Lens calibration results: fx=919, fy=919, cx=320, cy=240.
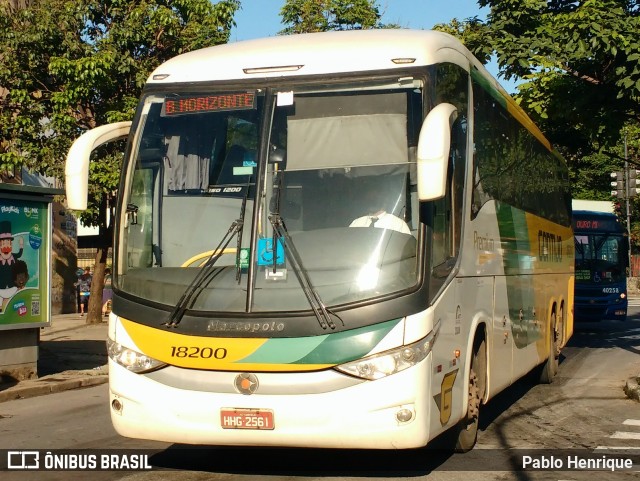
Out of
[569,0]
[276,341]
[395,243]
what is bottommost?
[276,341]

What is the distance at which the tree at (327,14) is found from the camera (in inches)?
1401

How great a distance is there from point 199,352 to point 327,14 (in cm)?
3188

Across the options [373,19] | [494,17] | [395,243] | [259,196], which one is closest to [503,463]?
[395,243]

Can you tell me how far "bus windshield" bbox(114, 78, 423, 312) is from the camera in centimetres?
654

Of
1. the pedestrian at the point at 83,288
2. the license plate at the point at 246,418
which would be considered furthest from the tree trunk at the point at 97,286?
the license plate at the point at 246,418

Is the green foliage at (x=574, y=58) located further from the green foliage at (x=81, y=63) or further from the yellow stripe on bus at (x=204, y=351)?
→ the green foliage at (x=81, y=63)

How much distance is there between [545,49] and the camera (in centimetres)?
1368

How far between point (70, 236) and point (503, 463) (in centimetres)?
2714

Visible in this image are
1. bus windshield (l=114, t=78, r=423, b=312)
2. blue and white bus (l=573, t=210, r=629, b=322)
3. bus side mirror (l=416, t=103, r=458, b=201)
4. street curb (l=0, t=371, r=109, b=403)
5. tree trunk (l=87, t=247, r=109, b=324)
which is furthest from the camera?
blue and white bus (l=573, t=210, r=629, b=322)

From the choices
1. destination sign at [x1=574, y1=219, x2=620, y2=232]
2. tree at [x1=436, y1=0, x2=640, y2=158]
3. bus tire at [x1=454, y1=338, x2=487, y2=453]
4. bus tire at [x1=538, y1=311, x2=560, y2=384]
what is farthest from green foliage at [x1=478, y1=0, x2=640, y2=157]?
destination sign at [x1=574, y1=219, x2=620, y2=232]

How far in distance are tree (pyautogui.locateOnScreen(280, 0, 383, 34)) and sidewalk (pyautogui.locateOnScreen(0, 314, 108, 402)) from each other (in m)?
16.5

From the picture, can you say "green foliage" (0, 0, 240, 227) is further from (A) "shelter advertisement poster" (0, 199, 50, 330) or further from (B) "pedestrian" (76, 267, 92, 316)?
(B) "pedestrian" (76, 267, 92, 316)

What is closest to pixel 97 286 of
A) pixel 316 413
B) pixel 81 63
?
pixel 81 63

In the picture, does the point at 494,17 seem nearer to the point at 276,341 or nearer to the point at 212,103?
the point at 212,103
